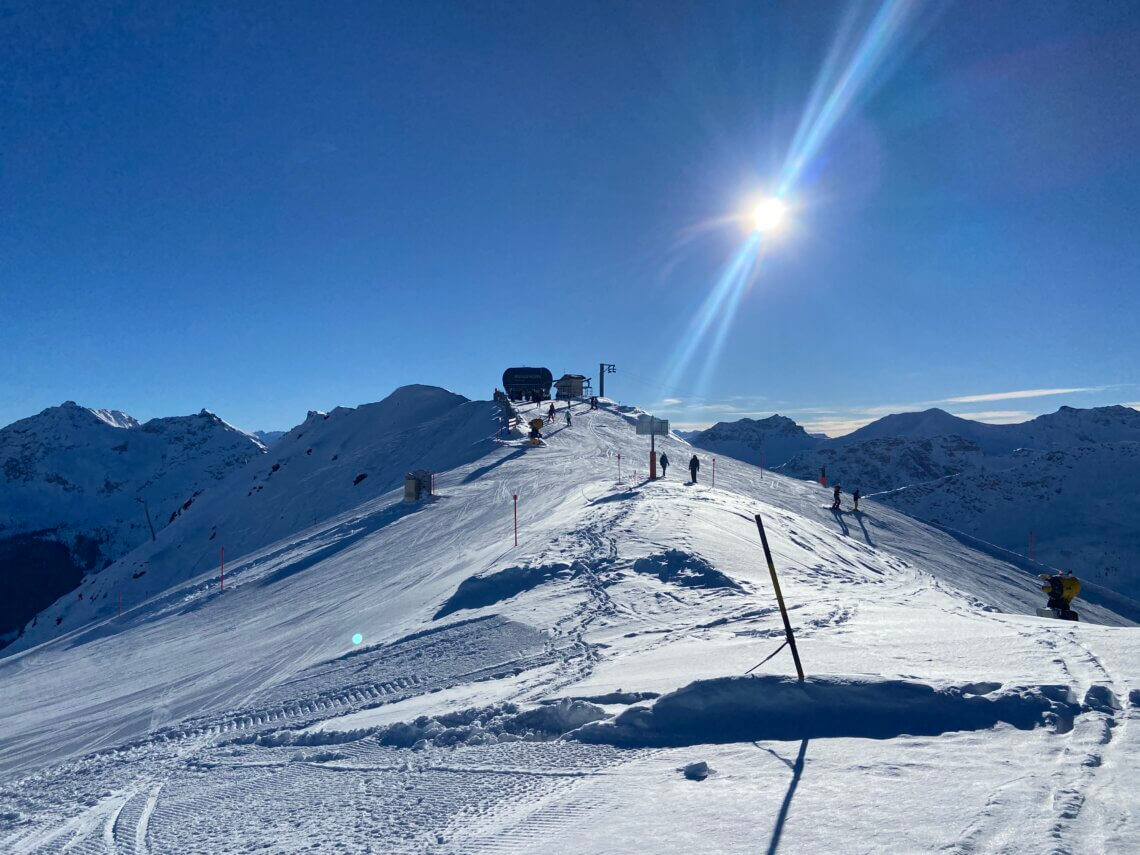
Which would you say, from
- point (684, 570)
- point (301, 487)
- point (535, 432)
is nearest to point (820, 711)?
point (684, 570)

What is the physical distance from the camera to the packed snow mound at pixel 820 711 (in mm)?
5523

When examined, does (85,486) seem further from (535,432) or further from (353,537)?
(353,537)

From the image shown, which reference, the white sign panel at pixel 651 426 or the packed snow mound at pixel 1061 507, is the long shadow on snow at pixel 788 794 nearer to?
the white sign panel at pixel 651 426

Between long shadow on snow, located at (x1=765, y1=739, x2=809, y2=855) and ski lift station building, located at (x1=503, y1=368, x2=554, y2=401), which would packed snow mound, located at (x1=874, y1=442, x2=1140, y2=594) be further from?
long shadow on snow, located at (x1=765, y1=739, x2=809, y2=855)

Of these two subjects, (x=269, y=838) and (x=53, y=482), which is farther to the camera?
(x=53, y=482)

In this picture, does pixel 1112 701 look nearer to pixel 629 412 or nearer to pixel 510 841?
pixel 510 841

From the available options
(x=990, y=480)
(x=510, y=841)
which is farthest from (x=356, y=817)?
(x=990, y=480)

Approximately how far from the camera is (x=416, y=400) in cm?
4706

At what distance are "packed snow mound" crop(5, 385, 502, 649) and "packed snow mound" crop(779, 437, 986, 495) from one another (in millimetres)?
105793

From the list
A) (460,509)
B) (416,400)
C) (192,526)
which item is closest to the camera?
(460,509)

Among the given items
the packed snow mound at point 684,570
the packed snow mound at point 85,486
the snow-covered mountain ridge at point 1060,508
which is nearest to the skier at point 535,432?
the packed snow mound at point 684,570

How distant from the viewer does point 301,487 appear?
3772 cm

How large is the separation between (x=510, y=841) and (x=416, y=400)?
1745 inches

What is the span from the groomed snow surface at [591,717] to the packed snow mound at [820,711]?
0.09 ft
